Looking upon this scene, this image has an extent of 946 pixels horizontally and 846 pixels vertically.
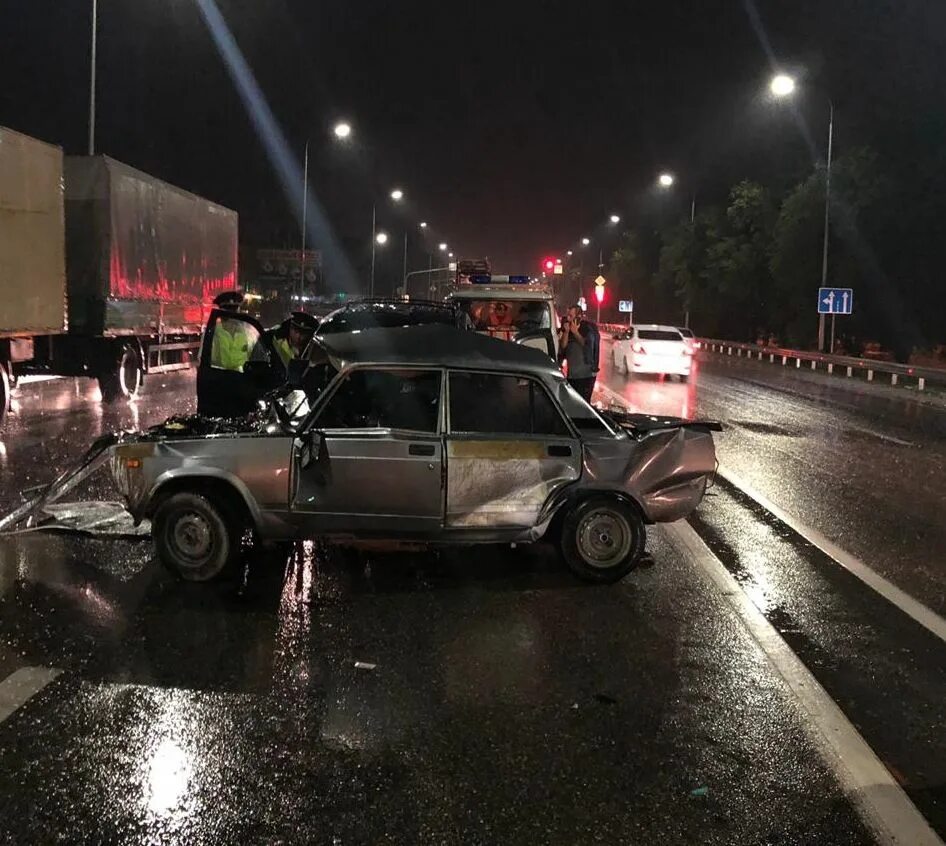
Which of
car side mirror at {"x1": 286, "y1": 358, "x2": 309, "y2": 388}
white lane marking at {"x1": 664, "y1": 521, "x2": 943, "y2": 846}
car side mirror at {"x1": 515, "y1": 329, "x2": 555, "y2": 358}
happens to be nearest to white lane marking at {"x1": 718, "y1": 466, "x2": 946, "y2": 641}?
white lane marking at {"x1": 664, "y1": 521, "x2": 943, "y2": 846}

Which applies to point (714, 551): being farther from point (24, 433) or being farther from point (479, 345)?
point (24, 433)

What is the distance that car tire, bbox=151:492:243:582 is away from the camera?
6215 millimetres

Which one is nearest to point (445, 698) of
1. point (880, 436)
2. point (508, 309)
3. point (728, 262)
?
point (508, 309)

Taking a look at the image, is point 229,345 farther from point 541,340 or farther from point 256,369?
point 541,340

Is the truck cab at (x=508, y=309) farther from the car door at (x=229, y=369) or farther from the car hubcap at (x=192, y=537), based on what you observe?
the car hubcap at (x=192, y=537)

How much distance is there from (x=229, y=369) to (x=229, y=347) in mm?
253

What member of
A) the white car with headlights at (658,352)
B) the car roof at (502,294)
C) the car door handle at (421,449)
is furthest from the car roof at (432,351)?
the white car with headlights at (658,352)

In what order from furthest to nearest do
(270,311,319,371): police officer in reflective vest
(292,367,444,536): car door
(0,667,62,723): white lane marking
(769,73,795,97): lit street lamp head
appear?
(769,73,795,97): lit street lamp head
(270,311,319,371): police officer in reflective vest
(292,367,444,536): car door
(0,667,62,723): white lane marking

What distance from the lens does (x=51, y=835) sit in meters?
3.40

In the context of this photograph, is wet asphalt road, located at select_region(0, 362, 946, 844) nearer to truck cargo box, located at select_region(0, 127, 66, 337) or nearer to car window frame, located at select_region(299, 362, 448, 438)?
car window frame, located at select_region(299, 362, 448, 438)

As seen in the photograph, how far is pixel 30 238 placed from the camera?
12953mm

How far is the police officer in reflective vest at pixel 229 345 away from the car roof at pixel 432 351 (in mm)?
3480

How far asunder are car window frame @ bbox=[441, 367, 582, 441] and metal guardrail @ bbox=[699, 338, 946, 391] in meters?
23.0

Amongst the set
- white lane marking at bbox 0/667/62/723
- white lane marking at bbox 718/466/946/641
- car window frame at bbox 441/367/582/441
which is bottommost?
white lane marking at bbox 0/667/62/723
